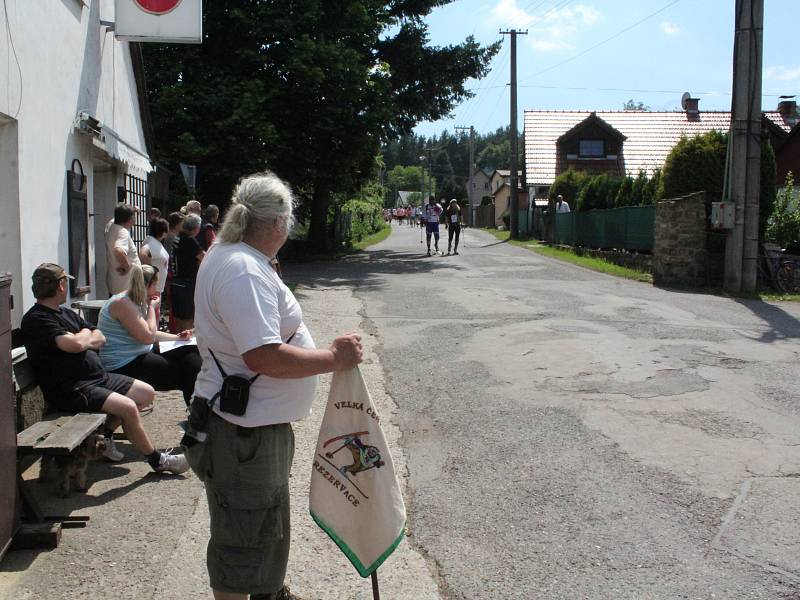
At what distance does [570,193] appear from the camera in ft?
111

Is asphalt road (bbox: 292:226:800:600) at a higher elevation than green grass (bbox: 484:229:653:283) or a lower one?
lower

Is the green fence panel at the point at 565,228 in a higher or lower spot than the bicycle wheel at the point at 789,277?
higher

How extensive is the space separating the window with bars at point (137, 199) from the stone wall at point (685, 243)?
32.9 feet

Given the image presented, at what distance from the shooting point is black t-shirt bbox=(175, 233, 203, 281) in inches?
371

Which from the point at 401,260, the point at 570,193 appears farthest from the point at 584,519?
the point at 570,193

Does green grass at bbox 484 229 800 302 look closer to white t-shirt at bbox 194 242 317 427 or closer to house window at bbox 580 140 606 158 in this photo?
white t-shirt at bbox 194 242 317 427

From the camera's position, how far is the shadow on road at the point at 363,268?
16.8 metres

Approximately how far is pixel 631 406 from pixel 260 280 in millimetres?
4802

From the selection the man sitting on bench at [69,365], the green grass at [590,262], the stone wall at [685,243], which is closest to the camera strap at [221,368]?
the man sitting on bench at [69,365]

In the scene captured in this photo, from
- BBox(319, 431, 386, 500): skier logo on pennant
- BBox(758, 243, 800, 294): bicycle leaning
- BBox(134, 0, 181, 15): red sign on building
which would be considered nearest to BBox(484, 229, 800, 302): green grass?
BBox(758, 243, 800, 294): bicycle leaning

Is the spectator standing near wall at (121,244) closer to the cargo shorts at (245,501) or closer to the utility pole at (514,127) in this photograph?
the cargo shorts at (245,501)

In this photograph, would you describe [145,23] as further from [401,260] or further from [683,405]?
[401,260]

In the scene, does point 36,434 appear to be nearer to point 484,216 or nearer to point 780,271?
point 780,271

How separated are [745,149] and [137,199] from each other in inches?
434
